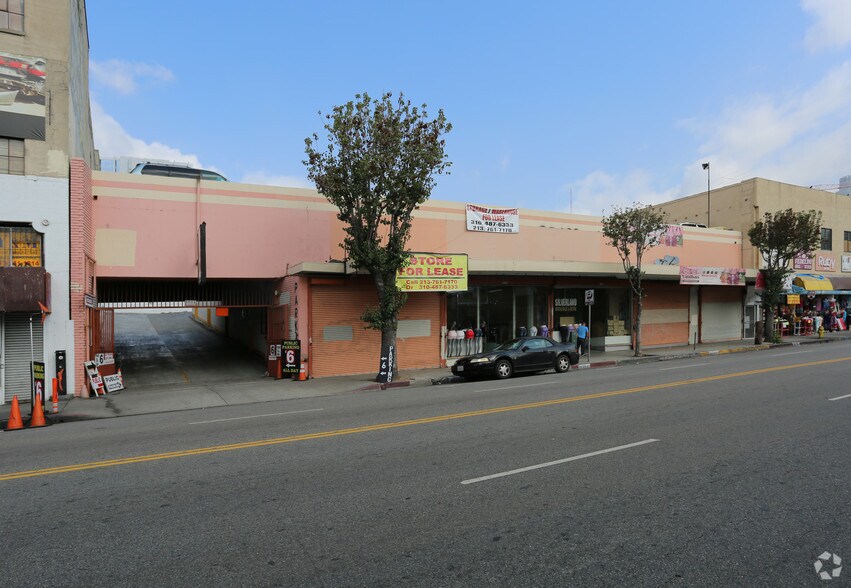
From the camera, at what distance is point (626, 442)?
7.48 meters

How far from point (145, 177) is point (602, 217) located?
19422mm

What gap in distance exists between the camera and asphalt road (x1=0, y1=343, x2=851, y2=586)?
3.98m

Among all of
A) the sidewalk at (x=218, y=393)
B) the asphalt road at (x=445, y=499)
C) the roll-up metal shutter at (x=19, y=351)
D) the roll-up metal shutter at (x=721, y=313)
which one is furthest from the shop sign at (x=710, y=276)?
the roll-up metal shutter at (x=19, y=351)

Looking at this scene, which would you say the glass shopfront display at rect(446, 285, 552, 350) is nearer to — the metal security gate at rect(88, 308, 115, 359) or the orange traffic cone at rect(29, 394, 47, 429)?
the metal security gate at rect(88, 308, 115, 359)

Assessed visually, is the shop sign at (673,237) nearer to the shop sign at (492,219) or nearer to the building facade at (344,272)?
the building facade at (344,272)

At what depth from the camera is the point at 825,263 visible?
117ft

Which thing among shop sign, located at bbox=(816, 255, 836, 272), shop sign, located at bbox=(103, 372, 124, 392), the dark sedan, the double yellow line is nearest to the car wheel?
the dark sedan

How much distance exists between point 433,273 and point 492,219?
5.51m

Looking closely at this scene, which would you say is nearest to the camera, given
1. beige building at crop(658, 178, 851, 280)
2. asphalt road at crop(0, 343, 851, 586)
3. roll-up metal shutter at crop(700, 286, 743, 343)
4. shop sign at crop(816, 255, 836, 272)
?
asphalt road at crop(0, 343, 851, 586)

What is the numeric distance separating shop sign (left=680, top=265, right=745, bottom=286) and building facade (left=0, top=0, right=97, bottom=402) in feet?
78.9

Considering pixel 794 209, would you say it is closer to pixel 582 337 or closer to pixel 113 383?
pixel 582 337

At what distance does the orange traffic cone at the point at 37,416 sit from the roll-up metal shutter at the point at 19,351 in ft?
12.3

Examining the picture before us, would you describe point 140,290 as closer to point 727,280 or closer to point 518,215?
point 518,215

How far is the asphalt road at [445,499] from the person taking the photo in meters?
3.98
